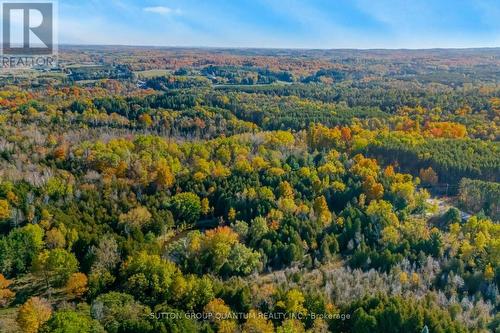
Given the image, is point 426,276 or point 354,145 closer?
point 426,276

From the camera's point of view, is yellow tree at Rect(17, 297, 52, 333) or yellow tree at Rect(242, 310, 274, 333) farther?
yellow tree at Rect(17, 297, 52, 333)

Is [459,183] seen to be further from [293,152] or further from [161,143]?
[161,143]

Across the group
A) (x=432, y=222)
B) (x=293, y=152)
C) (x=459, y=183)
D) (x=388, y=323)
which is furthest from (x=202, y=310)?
(x=459, y=183)

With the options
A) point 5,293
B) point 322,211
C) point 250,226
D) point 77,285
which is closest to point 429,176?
point 322,211

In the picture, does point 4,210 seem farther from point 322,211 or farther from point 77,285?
point 322,211

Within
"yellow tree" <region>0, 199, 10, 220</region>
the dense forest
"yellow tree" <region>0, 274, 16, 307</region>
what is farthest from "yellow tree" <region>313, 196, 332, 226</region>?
"yellow tree" <region>0, 199, 10, 220</region>

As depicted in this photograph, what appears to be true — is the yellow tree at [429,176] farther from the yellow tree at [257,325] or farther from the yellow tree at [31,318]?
the yellow tree at [31,318]

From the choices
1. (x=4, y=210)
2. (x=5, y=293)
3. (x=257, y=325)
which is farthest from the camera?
(x=4, y=210)

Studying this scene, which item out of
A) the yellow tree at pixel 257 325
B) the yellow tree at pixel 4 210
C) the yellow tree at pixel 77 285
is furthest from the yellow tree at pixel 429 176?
the yellow tree at pixel 4 210

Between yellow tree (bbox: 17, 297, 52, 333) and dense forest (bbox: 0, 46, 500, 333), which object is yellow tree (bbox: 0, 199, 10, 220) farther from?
yellow tree (bbox: 17, 297, 52, 333)
